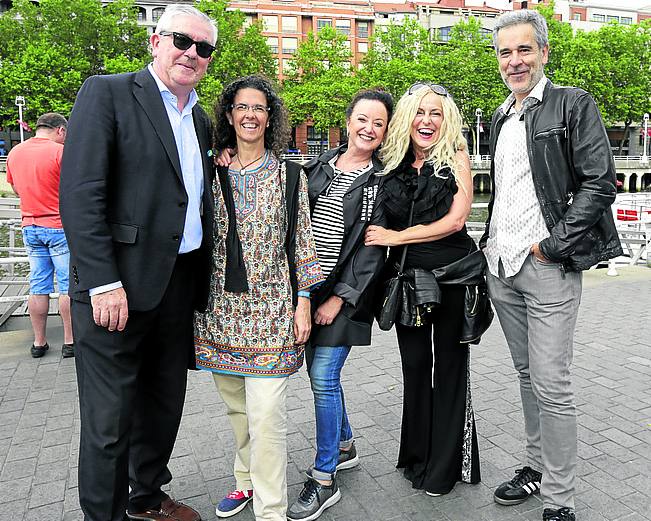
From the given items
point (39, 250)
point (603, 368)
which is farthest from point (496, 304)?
point (39, 250)

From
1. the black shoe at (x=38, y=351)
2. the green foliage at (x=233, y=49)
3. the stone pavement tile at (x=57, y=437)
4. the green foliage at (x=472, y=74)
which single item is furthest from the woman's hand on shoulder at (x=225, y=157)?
the green foliage at (x=472, y=74)

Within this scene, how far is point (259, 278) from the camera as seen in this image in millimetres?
2766

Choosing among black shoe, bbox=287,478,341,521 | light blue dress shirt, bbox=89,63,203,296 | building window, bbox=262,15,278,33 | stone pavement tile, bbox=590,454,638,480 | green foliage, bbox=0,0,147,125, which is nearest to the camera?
light blue dress shirt, bbox=89,63,203,296

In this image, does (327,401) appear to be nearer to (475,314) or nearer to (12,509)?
(475,314)

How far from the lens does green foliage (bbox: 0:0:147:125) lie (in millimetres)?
40188

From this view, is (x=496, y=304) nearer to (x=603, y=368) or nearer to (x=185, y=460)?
(x=185, y=460)

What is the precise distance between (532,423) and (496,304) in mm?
700

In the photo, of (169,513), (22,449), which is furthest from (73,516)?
(22,449)

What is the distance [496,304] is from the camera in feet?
10.5

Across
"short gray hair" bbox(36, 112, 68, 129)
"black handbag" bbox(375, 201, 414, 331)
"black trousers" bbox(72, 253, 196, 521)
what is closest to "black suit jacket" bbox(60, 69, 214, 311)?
"black trousers" bbox(72, 253, 196, 521)

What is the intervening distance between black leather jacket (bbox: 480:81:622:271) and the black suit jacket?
67.1 inches

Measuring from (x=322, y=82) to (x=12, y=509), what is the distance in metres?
46.0

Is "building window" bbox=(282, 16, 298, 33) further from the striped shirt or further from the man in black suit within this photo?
the man in black suit

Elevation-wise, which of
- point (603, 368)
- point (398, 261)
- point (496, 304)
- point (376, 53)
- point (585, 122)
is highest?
point (376, 53)
